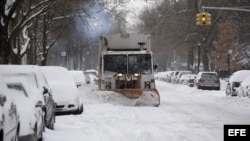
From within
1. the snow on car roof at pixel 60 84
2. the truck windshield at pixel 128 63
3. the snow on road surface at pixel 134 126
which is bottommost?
the snow on road surface at pixel 134 126

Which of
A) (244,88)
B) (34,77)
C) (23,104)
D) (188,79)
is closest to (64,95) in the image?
(34,77)

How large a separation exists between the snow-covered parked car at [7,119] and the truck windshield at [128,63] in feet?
54.9

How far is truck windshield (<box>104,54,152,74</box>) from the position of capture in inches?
984

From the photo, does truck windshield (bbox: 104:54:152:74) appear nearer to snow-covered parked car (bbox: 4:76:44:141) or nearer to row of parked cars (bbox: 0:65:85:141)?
row of parked cars (bbox: 0:65:85:141)

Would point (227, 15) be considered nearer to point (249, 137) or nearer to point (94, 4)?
point (94, 4)

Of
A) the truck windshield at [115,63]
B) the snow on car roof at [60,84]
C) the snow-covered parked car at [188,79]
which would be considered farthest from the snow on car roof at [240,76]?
the snow-covered parked car at [188,79]

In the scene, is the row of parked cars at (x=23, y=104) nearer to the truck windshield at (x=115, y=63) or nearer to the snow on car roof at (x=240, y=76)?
the truck windshield at (x=115, y=63)

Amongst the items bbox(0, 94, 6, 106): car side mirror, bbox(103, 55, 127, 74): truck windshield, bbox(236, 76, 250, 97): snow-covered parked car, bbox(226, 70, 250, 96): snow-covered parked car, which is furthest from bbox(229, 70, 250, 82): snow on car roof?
bbox(0, 94, 6, 106): car side mirror

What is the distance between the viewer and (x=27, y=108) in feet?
31.3

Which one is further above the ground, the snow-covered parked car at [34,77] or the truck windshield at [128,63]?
the truck windshield at [128,63]

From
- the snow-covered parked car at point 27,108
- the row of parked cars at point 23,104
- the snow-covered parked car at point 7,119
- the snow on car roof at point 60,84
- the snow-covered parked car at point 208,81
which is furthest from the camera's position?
the snow-covered parked car at point 208,81

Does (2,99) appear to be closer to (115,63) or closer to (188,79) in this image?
(115,63)

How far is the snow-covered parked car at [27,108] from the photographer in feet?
30.0

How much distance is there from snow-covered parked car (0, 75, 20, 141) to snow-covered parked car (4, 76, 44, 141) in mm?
628
